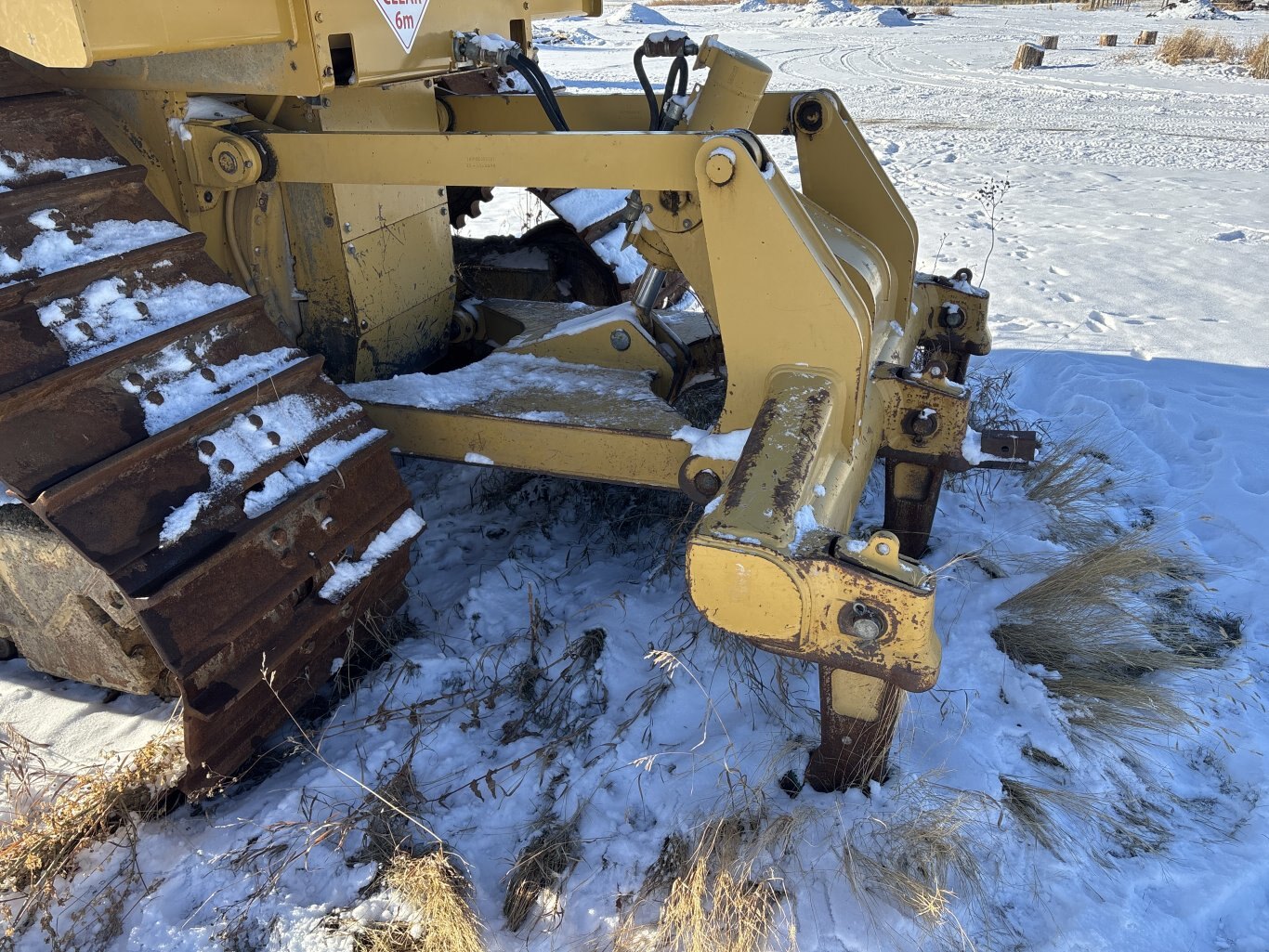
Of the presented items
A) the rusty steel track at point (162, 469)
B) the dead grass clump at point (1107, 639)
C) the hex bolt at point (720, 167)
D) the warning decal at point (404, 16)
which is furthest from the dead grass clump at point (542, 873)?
the warning decal at point (404, 16)

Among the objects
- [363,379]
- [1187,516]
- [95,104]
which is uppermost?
[95,104]

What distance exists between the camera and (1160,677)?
275 cm

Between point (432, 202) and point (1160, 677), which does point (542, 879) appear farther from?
point (432, 202)

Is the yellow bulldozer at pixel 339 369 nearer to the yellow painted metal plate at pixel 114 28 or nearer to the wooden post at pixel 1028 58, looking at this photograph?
the yellow painted metal plate at pixel 114 28

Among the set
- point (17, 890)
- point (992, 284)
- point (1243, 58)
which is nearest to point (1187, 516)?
point (992, 284)

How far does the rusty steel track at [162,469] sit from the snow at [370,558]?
0.06 feet

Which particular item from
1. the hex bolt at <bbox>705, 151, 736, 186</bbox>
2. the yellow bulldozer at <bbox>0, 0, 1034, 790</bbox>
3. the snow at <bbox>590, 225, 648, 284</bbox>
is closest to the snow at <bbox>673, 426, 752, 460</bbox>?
the yellow bulldozer at <bbox>0, 0, 1034, 790</bbox>

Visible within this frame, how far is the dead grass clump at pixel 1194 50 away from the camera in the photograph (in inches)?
548

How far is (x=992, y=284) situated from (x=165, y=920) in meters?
5.77

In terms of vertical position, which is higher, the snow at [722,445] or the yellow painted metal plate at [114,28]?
the yellow painted metal plate at [114,28]

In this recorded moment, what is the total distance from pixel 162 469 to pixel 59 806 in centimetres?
85

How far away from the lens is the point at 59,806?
7.10 ft

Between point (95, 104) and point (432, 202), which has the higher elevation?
point (95, 104)

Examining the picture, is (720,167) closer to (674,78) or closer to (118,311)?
(674,78)
